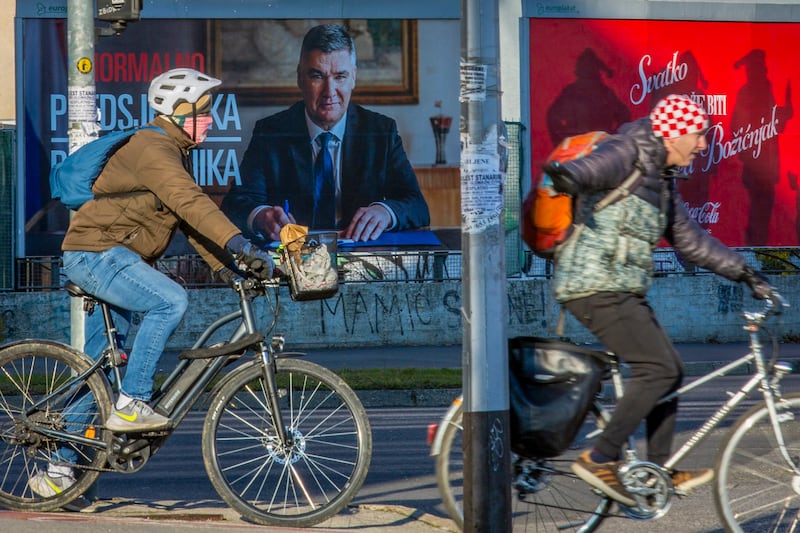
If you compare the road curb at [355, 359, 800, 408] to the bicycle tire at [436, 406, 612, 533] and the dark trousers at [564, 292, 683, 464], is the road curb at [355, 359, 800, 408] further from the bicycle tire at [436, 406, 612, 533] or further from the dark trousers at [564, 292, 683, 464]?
the dark trousers at [564, 292, 683, 464]

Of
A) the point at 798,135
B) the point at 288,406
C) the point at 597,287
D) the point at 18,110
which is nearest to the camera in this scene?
the point at 597,287

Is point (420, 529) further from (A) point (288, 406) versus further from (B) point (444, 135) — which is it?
(B) point (444, 135)

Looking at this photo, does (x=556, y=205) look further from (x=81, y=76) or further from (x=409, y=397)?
(x=409, y=397)

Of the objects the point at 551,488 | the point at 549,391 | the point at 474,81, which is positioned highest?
the point at 474,81

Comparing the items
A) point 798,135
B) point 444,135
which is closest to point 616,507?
point 444,135

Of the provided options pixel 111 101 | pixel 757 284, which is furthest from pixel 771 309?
pixel 111 101

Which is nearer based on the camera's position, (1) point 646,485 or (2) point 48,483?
(1) point 646,485

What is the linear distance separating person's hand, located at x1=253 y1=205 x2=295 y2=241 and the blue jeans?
41.0 ft

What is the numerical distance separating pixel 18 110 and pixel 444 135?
643 centimetres

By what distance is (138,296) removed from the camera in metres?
5.40

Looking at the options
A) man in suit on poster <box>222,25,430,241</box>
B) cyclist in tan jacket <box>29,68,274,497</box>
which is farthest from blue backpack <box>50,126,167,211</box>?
man in suit on poster <box>222,25,430,241</box>

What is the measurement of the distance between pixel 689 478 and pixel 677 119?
1.44 m

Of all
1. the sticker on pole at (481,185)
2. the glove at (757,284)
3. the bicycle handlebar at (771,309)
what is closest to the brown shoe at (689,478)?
the bicycle handlebar at (771,309)

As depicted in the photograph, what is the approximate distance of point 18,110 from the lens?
17953 millimetres
